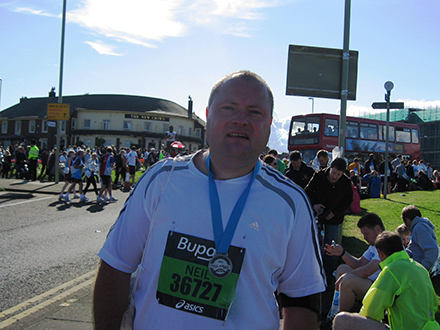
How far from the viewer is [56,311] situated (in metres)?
4.43

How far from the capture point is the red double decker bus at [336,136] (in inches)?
863

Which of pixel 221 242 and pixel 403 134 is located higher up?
pixel 403 134

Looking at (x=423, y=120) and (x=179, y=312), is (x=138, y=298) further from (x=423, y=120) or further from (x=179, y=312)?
(x=423, y=120)

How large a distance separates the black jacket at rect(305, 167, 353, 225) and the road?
3.86 m

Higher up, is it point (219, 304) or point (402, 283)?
point (219, 304)

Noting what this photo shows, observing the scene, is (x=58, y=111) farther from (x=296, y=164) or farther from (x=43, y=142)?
(x=43, y=142)

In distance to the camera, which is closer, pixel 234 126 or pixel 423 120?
pixel 234 126

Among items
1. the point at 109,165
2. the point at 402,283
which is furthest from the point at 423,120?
the point at 402,283

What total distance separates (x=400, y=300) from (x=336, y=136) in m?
19.7

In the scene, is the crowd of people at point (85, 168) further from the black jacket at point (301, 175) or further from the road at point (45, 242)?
the black jacket at point (301, 175)

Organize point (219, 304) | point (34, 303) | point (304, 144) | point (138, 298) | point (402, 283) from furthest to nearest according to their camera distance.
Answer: point (304, 144) < point (34, 303) < point (402, 283) < point (138, 298) < point (219, 304)

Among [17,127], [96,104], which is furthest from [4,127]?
[96,104]

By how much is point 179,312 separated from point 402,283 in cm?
232

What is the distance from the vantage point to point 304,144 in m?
22.6
